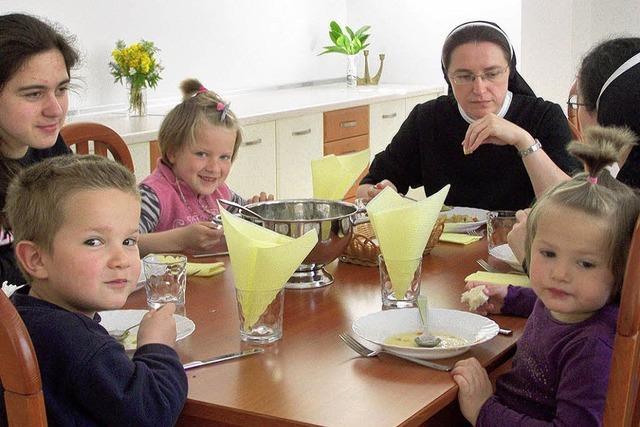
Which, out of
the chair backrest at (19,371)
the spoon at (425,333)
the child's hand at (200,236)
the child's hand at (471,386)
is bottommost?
the child's hand at (471,386)

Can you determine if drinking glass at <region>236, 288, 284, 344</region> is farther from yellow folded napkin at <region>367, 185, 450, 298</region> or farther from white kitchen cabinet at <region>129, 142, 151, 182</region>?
white kitchen cabinet at <region>129, 142, 151, 182</region>

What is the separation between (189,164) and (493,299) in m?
1.03

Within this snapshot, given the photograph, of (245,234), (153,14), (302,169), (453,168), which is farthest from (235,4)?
(245,234)

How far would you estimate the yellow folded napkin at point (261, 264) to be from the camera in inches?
62.2

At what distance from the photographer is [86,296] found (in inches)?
54.8

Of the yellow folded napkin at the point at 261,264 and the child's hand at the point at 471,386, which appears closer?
the child's hand at the point at 471,386

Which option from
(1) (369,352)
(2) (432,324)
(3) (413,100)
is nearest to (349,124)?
(3) (413,100)

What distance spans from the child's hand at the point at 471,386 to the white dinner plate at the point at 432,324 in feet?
0.27

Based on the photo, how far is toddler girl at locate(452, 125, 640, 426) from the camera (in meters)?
1.42

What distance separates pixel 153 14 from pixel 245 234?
300 cm

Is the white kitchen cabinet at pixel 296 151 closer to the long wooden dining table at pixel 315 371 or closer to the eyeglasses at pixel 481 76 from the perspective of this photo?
the eyeglasses at pixel 481 76

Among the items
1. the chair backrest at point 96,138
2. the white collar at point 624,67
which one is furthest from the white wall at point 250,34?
the white collar at point 624,67

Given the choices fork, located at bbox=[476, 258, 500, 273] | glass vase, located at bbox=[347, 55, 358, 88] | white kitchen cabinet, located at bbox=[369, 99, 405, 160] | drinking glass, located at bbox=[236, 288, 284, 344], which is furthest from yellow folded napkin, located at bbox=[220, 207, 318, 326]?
glass vase, located at bbox=[347, 55, 358, 88]

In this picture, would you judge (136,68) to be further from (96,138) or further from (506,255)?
(506,255)
